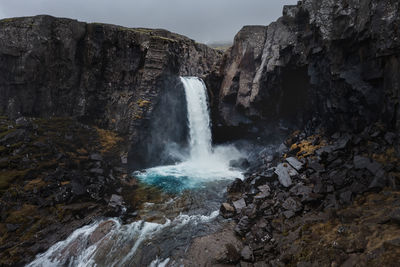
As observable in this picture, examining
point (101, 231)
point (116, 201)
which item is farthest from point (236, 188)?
point (101, 231)

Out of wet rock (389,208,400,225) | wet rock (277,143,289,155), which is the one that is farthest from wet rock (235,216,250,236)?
wet rock (277,143,289,155)

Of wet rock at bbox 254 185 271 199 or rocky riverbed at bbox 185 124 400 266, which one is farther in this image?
wet rock at bbox 254 185 271 199

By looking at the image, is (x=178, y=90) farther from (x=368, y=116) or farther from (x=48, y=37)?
(x=368, y=116)

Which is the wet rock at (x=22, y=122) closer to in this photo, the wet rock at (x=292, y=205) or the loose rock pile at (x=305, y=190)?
the loose rock pile at (x=305, y=190)

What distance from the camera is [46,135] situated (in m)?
19.6

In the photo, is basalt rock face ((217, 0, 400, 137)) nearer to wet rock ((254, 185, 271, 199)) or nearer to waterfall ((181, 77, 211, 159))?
waterfall ((181, 77, 211, 159))

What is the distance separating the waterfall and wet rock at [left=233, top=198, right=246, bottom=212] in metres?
12.7

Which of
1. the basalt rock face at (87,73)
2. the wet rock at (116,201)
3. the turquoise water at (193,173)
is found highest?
the basalt rock face at (87,73)

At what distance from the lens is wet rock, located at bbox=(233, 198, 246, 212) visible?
507 inches

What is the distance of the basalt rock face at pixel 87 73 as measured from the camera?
2147 cm

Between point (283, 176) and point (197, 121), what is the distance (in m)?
14.6

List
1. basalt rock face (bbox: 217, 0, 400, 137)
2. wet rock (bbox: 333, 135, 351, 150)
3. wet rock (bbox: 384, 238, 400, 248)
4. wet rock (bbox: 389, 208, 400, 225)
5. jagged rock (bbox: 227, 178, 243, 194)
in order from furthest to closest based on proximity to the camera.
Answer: jagged rock (bbox: 227, 178, 243, 194), wet rock (bbox: 333, 135, 351, 150), basalt rock face (bbox: 217, 0, 400, 137), wet rock (bbox: 389, 208, 400, 225), wet rock (bbox: 384, 238, 400, 248)

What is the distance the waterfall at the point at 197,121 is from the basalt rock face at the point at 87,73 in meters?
1.33

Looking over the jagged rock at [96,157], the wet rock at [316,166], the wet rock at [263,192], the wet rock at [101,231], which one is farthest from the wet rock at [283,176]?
the jagged rock at [96,157]
